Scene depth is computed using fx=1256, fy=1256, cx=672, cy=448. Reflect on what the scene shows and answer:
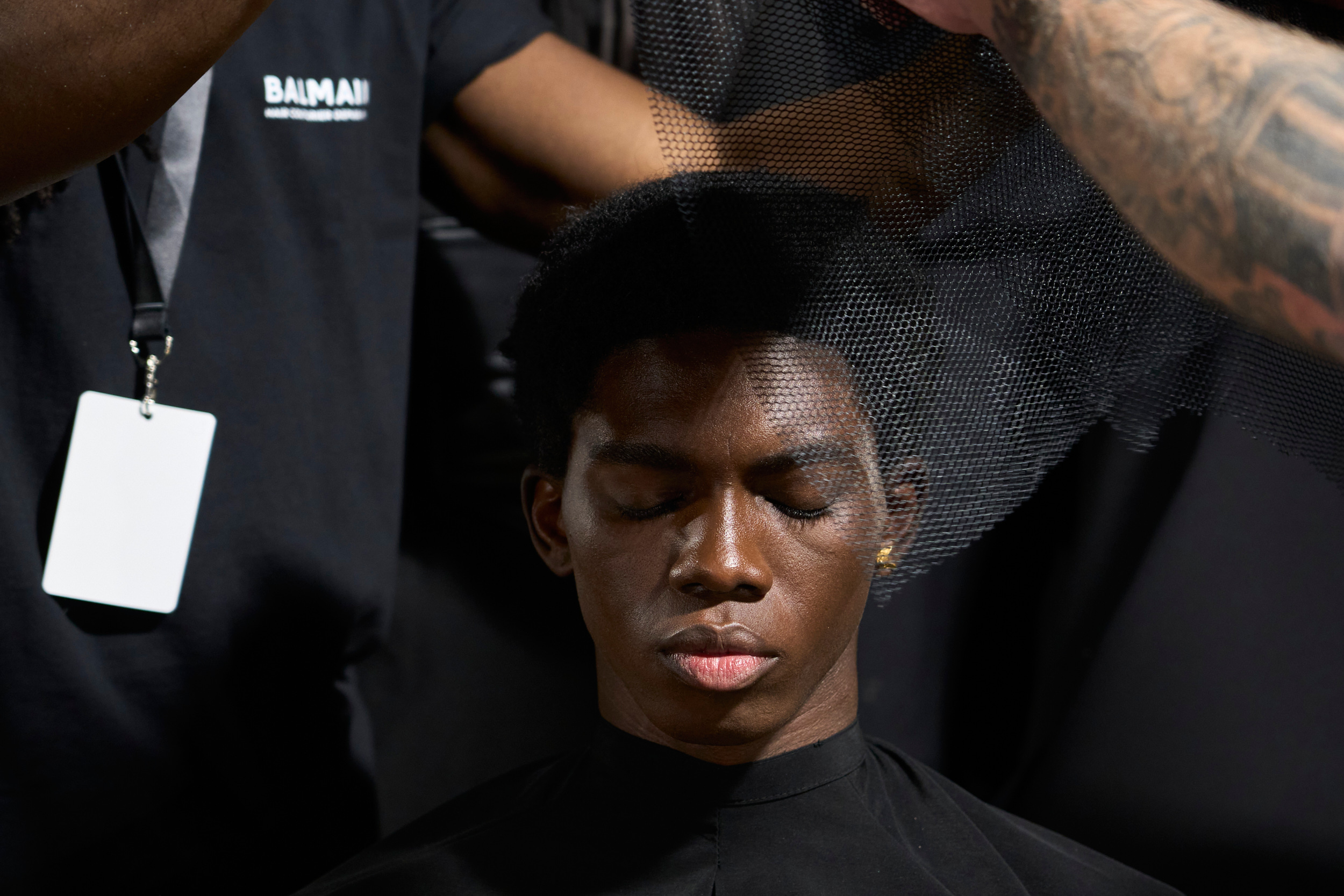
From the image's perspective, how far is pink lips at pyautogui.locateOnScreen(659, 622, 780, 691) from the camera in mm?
952

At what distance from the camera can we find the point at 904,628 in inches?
71.4

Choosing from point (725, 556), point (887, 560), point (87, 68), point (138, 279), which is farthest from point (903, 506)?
point (138, 279)

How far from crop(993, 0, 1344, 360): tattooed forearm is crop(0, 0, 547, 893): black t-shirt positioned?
0.87 meters

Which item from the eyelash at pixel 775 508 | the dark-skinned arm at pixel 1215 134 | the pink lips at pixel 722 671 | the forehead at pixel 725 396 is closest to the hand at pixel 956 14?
the dark-skinned arm at pixel 1215 134

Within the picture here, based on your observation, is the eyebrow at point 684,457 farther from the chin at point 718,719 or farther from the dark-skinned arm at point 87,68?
the dark-skinned arm at point 87,68

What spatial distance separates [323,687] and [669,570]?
1.88 ft

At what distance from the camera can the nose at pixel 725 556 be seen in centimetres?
94

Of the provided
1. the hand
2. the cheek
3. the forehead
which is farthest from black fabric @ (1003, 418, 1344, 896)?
the hand

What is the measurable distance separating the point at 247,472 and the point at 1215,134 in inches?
38.7

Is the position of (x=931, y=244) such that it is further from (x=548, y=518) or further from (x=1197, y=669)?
(x=1197, y=669)

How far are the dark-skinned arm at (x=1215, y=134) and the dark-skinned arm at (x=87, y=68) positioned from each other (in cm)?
48

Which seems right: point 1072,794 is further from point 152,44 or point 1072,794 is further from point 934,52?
point 152,44

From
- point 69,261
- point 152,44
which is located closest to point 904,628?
point 69,261

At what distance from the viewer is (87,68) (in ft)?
2.41
